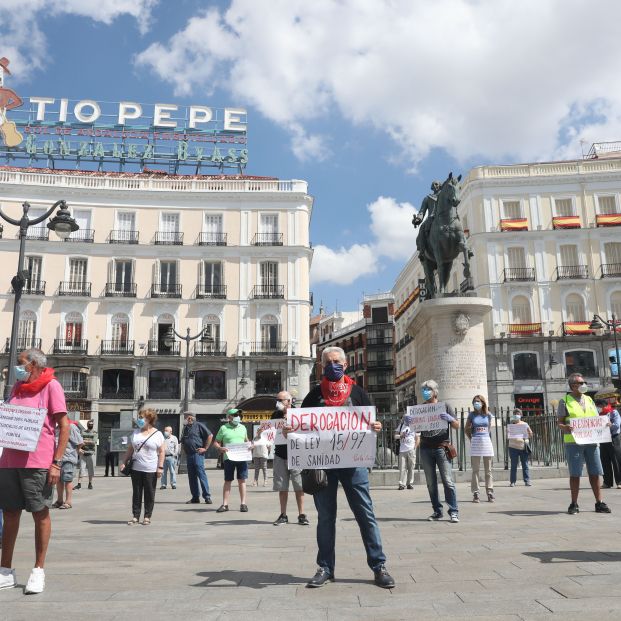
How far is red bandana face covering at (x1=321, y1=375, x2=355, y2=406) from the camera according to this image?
18.1 ft

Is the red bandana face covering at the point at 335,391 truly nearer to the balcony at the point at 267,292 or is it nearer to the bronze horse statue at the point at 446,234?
the bronze horse statue at the point at 446,234

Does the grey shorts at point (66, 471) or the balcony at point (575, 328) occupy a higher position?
the balcony at point (575, 328)

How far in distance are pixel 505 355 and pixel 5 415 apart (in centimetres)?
4090

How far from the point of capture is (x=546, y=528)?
25.0 ft

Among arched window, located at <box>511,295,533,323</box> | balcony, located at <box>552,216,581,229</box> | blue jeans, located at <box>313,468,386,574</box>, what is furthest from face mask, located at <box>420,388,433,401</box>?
balcony, located at <box>552,216,581,229</box>

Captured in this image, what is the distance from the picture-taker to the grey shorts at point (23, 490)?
4.98 m

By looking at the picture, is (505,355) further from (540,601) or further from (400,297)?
(540,601)

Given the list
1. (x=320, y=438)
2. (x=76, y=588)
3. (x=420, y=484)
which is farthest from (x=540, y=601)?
(x=420, y=484)

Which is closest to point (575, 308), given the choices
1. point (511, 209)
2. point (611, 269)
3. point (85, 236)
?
point (611, 269)

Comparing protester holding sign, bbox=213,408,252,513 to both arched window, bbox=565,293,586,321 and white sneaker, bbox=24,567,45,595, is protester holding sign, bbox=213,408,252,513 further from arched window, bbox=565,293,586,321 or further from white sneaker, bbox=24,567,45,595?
arched window, bbox=565,293,586,321

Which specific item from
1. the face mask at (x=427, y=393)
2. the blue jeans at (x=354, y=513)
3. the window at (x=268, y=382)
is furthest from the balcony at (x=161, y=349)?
the blue jeans at (x=354, y=513)

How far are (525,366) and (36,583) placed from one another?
1637 inches

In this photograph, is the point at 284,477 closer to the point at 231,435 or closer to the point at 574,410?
the point at 231,435

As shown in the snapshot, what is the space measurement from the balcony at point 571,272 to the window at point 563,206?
414cm
